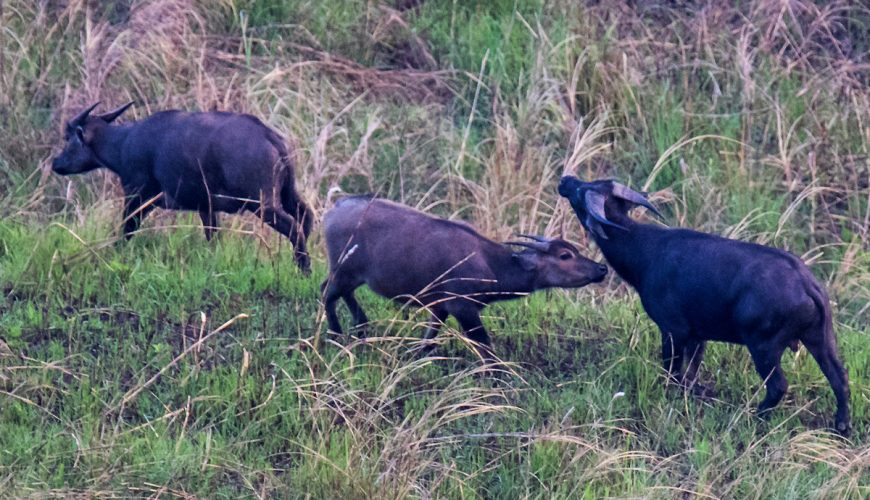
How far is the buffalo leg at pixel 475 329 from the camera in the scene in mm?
7125

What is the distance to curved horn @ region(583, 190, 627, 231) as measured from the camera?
7.26 metres

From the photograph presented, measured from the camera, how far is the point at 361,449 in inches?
234

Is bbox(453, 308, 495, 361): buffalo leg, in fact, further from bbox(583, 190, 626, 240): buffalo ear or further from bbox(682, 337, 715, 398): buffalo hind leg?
bbox(682, 337, 715, 398): buffalo hind leg

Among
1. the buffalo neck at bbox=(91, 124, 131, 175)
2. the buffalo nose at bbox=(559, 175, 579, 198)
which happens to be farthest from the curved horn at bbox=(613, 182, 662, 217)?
the buffalo neck at bbox=(91, 124, 131, 175)

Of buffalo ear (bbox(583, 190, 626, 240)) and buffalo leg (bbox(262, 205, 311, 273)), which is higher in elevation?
buffalo ear (bbox(583, 190, 626, 240))

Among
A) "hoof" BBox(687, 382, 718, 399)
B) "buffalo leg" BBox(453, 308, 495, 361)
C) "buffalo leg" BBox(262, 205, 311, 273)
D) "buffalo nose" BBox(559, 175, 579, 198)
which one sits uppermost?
"buffalo nose" BBox(559, 175, 579, 198)

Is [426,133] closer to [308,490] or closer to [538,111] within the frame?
[538,111]

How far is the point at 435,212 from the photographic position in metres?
9.82

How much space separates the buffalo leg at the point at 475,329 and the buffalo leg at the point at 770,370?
139 centimetres

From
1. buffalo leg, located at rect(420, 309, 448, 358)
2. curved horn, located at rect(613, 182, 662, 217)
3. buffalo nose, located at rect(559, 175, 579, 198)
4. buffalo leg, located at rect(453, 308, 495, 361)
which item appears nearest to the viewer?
buffalo leg, located at rect(453, 308, 495, 361)

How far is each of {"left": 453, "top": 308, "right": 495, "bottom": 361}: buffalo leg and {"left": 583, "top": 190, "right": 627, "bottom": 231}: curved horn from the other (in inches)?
32.3

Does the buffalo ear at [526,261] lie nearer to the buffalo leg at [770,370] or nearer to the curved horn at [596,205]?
the curved horn at [596,205]

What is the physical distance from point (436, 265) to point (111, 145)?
10.4 ft

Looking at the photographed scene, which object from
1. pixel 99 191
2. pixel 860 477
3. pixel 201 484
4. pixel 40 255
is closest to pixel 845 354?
pixel 860 477
